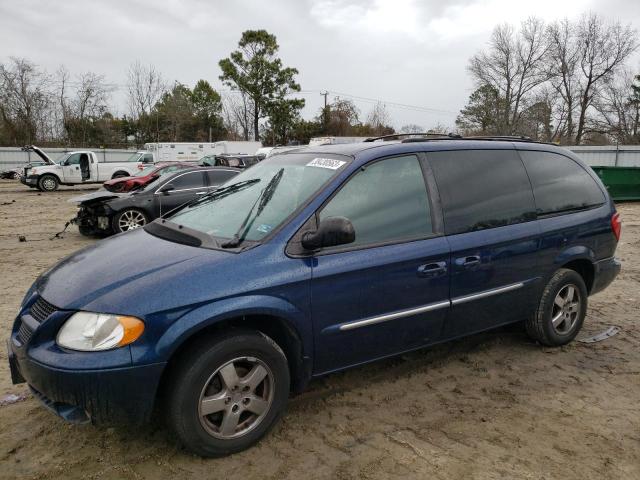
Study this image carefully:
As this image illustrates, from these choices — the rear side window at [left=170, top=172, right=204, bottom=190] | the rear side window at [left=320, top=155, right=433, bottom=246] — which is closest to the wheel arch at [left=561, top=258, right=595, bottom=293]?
the rear side window at [left=320, top=155, right=433, bottom=246]

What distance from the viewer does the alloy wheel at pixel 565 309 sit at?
419 cm

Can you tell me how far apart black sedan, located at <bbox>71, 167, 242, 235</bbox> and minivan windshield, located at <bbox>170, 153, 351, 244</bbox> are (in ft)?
19.8

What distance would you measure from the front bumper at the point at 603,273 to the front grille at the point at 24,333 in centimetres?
437

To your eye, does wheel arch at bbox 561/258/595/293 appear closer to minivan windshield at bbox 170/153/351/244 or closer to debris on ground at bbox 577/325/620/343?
debris on ground at bbox 577/325/620/343

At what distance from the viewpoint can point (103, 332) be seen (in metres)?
2.41

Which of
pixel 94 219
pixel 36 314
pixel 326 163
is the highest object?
pixel 326 163

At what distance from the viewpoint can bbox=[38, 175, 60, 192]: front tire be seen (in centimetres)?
2244

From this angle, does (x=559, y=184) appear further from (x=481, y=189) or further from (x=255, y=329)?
(x=255, y=329)

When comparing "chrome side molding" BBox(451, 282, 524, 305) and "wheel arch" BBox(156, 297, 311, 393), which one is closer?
"wheel arch" BBox(156, 297, 311, 393)

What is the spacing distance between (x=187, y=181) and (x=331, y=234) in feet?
28.3

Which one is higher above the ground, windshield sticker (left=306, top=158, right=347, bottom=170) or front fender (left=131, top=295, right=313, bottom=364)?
windshield sticker (left=306, top=158, right=347, bottom=170)

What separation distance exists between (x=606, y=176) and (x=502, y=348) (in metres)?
15.5

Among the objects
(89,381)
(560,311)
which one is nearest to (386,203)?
(89,381)

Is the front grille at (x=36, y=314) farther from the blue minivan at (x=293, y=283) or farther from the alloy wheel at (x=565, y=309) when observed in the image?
the alloy wheel at (x=565, y=309)
